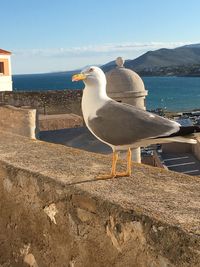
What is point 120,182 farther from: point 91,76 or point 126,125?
point 91,76

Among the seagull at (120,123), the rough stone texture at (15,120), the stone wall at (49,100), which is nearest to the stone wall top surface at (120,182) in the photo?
the seagull at (120,123)

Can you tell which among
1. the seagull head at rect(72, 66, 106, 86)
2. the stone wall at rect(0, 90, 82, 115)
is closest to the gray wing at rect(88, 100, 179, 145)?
the seagull head at rect(72, 66, 106, 86)

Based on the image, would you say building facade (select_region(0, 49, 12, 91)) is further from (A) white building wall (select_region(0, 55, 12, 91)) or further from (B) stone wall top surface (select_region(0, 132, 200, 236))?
(B) stone wall top surface (select_region(0, 132, 200, 236))

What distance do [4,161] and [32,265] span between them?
97cm

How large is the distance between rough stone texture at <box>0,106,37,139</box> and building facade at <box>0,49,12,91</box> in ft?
74.6

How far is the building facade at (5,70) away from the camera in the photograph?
34.8m

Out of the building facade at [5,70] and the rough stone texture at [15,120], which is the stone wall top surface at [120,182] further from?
the building facade at [5,70]

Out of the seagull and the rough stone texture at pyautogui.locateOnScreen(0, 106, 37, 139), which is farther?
the rough stone texture at pyautogui.locateOnScreen(0, 106, 37, 139)

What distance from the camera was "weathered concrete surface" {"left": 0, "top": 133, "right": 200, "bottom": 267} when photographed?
94.8 inches

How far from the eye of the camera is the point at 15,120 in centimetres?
1209

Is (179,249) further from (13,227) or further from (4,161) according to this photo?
(4,161)

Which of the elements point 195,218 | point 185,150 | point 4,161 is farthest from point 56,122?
point 195,218

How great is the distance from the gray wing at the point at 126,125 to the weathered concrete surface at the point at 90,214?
0.34 metres

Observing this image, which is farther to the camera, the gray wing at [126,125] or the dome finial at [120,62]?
the dome finial at [120,62]
